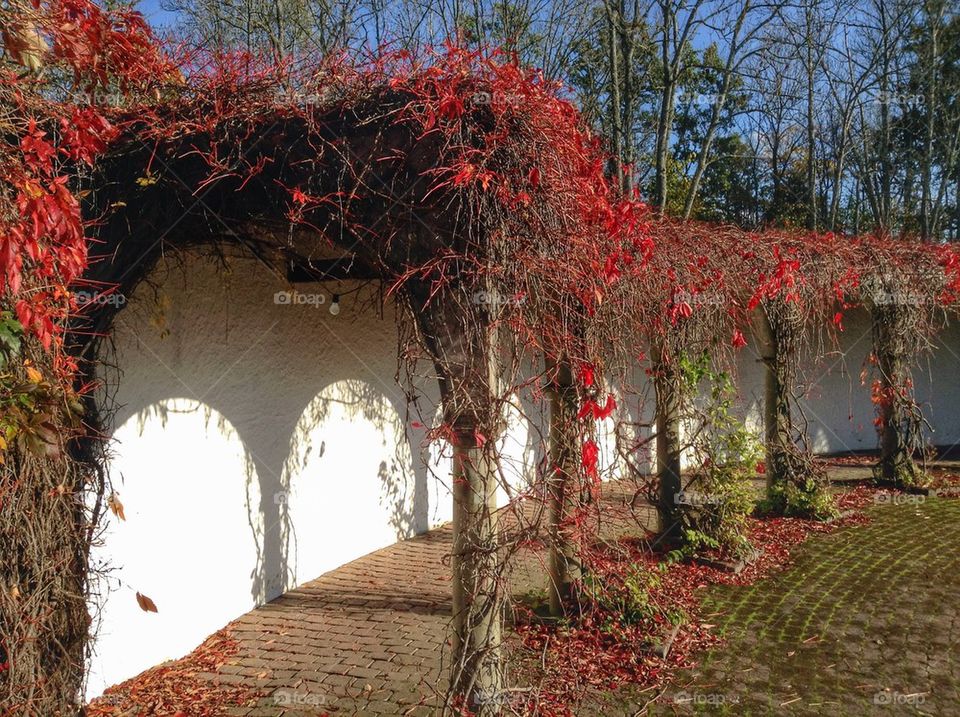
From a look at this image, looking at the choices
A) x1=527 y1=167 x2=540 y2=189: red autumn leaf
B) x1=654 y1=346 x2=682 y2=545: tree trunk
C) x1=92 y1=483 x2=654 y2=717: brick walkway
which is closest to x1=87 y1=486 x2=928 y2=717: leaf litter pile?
x1=92 y1=483 x2=654 y2=717: brick walkway

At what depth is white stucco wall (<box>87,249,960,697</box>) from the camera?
4.95 metres

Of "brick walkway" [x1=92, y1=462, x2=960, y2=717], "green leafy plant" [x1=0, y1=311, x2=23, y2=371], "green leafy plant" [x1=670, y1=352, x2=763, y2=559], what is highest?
"green leafy plant" [x1=0, y1=311, x2=23, y2=371]

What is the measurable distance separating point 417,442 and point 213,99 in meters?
5.02

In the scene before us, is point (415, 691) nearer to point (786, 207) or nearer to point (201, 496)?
point (201, 496)

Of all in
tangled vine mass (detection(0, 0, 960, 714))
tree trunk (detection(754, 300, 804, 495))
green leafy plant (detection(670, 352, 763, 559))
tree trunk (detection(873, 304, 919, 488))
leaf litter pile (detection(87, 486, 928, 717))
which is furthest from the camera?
tree trunk (detection(873, 304, 919, 488))

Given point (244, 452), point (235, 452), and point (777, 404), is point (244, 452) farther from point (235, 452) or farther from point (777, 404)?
point (777, 404)

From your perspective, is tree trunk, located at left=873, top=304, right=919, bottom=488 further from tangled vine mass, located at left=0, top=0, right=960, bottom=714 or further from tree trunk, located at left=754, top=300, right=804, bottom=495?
tangled vine mass, located at left=0, top=0, right=960, bottom=714

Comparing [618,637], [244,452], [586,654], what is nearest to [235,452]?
[244,452]

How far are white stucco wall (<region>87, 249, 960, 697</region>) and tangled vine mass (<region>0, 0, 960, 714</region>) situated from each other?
1.07ft

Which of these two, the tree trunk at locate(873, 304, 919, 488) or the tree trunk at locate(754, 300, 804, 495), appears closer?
the tree trunk at locate(754, 300, 804, 495)

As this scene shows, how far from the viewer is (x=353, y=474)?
24.9ft

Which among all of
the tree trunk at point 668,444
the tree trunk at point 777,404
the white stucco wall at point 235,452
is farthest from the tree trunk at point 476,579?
the tree trunk at point 777,404

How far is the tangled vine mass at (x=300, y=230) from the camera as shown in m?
3.64

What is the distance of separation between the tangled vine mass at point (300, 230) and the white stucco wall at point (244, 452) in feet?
1.07
